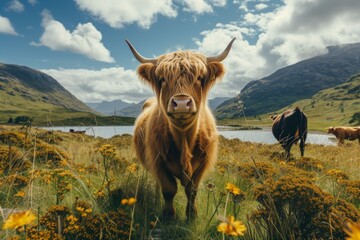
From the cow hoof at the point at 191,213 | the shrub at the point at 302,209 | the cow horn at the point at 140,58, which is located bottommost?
the cow hoof at the point at 191,213

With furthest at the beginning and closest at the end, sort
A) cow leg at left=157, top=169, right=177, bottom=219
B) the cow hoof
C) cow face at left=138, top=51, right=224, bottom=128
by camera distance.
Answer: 1. cow leg at left=157, top=169, right=177, bottom=219
2. the cow hoof
3. cow face at left=138, top=51, right=224, bottom=128

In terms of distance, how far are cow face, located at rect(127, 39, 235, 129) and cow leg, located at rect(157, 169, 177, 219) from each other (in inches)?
37.5

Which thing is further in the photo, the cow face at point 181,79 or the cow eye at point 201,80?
the cow eye at point 201,80

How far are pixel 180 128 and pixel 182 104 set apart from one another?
833 mm

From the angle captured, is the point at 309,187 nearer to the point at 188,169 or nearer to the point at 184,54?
the point at 188,169

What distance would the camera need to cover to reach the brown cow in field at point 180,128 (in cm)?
446

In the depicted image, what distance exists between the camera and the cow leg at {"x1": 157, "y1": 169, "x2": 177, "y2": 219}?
4.60 metres

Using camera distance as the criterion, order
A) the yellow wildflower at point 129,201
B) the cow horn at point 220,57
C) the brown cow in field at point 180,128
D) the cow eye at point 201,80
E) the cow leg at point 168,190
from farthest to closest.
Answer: the cow horn at point 220,57, the cow eye at point 201,80, the cow leg at point 168,190, the brown cow in field at point 180,128, the yellow wildflower at point 129,201

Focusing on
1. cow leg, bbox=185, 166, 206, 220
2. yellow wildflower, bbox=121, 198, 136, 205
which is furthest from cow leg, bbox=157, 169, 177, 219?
yellow wildflower, bbox=121, 198, 136, 205

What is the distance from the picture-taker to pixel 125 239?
9.43ft

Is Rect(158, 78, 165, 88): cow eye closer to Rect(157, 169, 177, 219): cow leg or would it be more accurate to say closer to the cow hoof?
Rect(157, 169, 177, 219): cow leg

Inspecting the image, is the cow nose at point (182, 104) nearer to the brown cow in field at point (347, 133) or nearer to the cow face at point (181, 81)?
the cow face at point (181, 81)

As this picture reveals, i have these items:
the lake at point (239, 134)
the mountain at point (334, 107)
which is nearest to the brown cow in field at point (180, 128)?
the lake at point (239, 134)

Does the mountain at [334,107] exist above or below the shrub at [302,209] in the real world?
above
